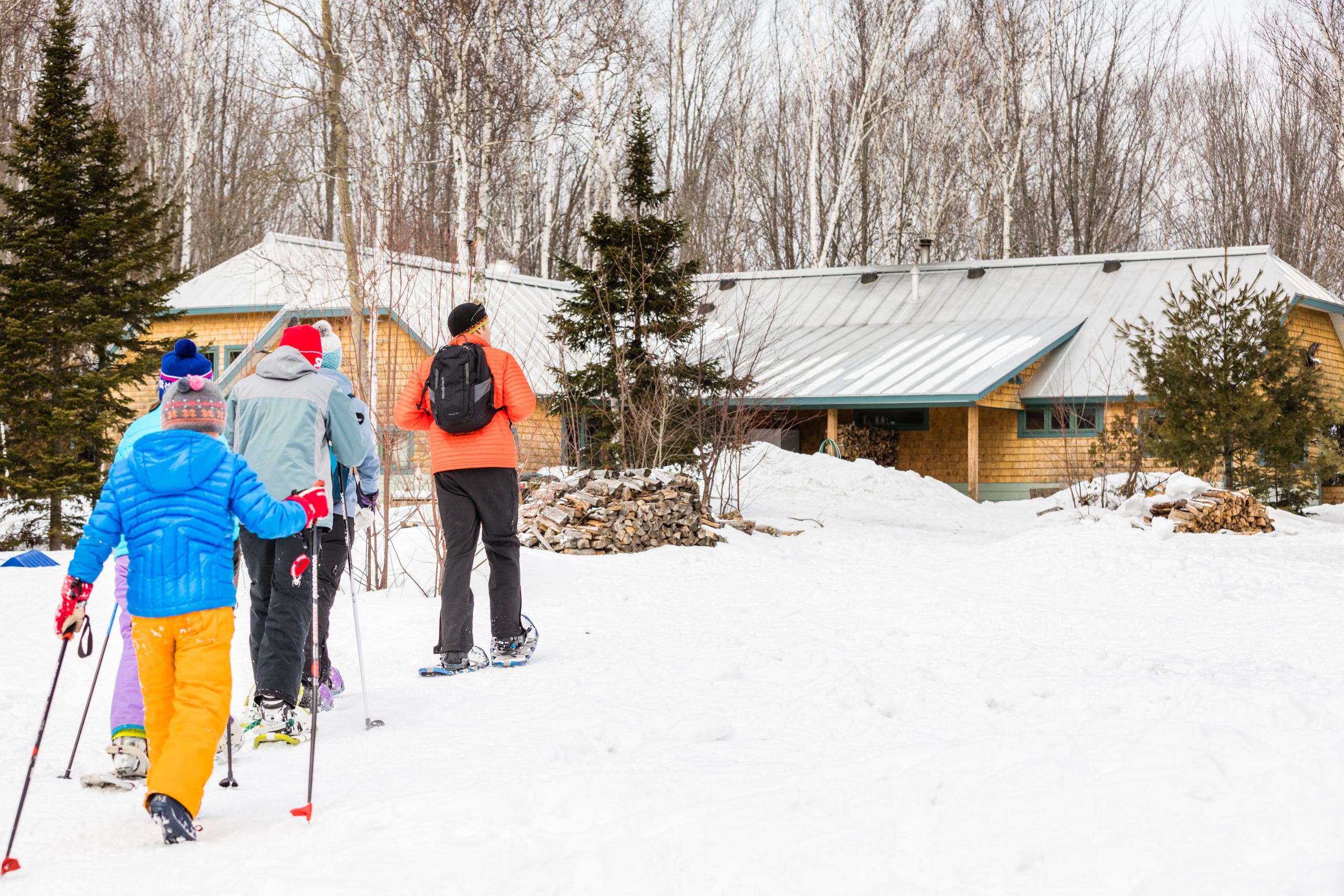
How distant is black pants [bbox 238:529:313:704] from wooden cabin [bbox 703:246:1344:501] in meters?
15.6

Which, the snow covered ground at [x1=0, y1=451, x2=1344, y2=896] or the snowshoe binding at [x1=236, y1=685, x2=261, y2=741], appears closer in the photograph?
the snow covered ground at [x1=0, y1=451, x2=1344, y2=896]

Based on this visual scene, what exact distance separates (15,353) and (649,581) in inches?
344

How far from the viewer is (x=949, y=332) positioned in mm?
24078

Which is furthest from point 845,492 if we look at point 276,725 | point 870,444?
point 276,725

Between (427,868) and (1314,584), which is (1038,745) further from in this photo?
(1314,584)

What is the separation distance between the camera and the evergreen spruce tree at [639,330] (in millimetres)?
13828

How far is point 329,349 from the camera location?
5.60 metres

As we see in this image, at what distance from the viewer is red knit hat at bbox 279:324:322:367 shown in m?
5.11

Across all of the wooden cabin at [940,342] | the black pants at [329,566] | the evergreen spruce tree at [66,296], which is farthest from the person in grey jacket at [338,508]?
the wooden cabin at [940,342]

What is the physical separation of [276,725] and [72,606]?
121 cm

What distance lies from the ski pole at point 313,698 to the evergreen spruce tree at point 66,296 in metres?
10.3

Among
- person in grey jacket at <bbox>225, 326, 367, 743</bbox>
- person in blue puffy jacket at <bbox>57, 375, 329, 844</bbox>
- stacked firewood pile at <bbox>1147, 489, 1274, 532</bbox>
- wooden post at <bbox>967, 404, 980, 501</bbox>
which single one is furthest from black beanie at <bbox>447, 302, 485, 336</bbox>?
wooden post at <bbox>967, 404, 980, 501</bbox>

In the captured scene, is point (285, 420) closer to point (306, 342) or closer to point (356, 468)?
point (306, 342)

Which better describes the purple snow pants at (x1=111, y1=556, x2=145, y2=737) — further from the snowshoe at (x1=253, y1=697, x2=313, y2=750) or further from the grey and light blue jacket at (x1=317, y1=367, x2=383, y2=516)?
the grey and light blue jacket at (x1=317, y1=367, x2=383, y2=516)
